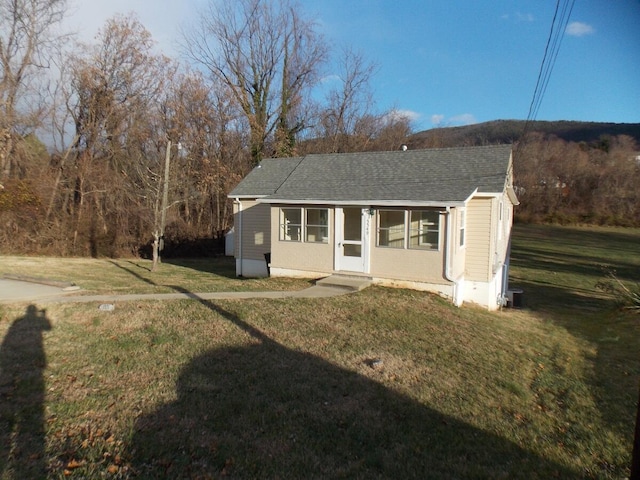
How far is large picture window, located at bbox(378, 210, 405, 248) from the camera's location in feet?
39.1

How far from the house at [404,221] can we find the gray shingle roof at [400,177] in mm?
30

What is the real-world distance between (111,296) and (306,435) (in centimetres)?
702

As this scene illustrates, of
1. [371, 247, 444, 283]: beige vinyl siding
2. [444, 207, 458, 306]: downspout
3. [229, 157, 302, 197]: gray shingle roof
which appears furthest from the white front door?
[229, 157, 302, 197]: gray shingle roof

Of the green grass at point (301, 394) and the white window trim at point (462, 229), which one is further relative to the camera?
the white window trim at point (462, 229)

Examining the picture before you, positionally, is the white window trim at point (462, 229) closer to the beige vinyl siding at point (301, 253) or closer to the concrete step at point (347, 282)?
the concrete step at point (347, 282)

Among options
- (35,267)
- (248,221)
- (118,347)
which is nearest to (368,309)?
(118,347)

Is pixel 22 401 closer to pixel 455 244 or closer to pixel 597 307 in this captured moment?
pixel 455 244

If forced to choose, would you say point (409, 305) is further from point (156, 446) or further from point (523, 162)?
point (523, 162)

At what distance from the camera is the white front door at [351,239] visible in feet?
39.6

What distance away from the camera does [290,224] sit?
13.5 metres

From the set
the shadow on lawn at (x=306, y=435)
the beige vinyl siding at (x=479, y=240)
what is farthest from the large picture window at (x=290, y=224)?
the shadow on lawn at (x=306, y=435)

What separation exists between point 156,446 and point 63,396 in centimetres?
168

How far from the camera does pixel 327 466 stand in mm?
3787

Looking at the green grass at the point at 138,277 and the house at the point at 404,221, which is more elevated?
the house at the point at 404,221
